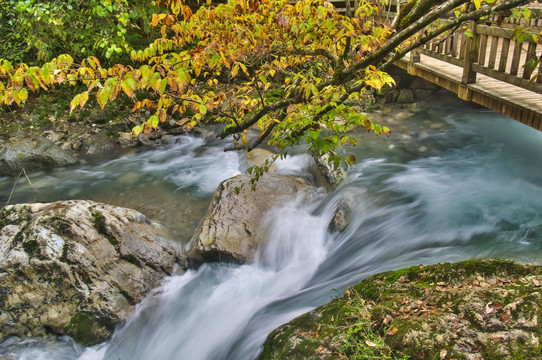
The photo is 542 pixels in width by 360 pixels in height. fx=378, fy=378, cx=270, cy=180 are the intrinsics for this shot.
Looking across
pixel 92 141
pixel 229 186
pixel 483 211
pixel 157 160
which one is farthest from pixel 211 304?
pixel 92 141

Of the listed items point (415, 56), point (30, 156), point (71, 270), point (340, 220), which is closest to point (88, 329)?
point (71, 270)

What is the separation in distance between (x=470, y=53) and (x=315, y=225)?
13.8ft

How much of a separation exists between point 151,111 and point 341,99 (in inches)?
363

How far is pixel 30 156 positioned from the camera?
929 cm

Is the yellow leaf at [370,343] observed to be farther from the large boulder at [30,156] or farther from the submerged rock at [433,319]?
the large boulder at [30,156]

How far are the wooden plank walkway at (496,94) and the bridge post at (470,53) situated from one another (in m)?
0.13

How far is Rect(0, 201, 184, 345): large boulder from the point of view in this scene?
477 cm

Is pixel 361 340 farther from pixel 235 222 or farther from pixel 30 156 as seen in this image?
pixel 30 156

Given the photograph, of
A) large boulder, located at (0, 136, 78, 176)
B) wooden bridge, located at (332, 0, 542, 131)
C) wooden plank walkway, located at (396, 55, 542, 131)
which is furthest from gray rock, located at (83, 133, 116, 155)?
wooden plank walkway, located at (396, 55, 542, 131)

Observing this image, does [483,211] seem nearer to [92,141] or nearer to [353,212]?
[353,212]

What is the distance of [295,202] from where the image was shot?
6.83 meters

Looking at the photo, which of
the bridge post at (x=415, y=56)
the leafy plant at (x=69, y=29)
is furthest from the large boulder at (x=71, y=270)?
the bridge post at (x=415, y=56)

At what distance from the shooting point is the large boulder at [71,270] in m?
→ 4.77

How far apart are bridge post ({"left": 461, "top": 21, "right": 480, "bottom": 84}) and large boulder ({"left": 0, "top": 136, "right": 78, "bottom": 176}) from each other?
9.19 m
